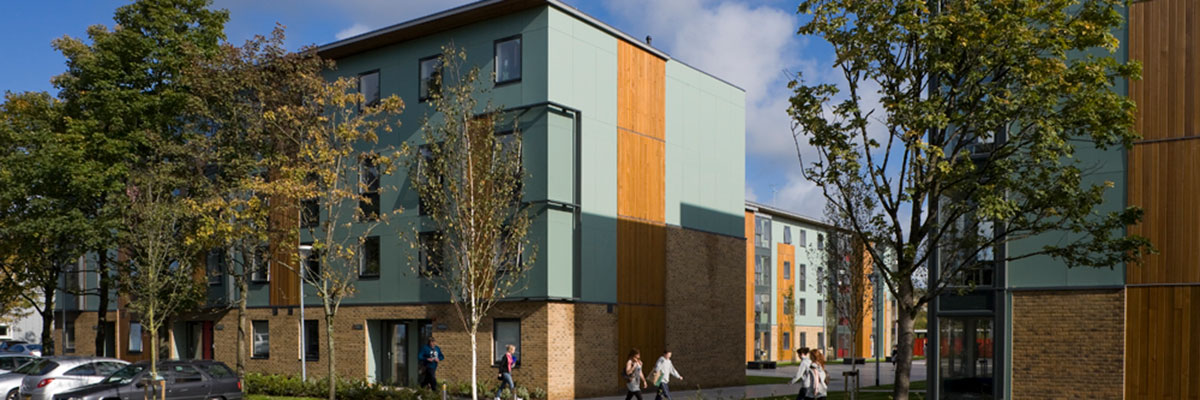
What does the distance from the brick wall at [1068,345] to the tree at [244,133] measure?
58.0 feet

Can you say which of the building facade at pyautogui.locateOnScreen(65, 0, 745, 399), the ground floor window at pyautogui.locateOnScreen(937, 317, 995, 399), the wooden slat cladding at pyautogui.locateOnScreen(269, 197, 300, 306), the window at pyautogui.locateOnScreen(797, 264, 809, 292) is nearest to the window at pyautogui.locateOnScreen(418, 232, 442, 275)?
the building facade at pyautogui.locateOnScreen(65, 0, 745, 399)

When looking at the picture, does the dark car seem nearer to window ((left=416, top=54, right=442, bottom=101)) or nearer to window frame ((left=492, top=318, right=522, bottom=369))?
window frame ((left=492, top=318, right=522, bottom=369))

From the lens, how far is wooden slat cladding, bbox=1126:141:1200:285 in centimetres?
1975

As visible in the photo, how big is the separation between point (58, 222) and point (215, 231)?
7.99 metres

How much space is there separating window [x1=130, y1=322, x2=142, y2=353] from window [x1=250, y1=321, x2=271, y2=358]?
936 centimetres

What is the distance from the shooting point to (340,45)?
3272cm

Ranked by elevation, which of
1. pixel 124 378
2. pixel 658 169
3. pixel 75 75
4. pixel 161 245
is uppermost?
pixel 75 75

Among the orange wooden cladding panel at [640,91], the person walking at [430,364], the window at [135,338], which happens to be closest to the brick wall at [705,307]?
the orange wooden cladding panel at [640,91]

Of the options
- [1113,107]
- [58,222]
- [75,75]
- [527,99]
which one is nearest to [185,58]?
[75,75]

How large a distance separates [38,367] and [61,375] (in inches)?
84.2

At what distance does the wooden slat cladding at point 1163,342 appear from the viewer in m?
19.6

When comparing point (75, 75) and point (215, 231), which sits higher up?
point (75, 75)

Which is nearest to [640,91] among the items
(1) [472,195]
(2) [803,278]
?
(1) [472,195]

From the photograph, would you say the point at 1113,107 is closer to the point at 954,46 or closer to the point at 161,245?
the point at 954,46
